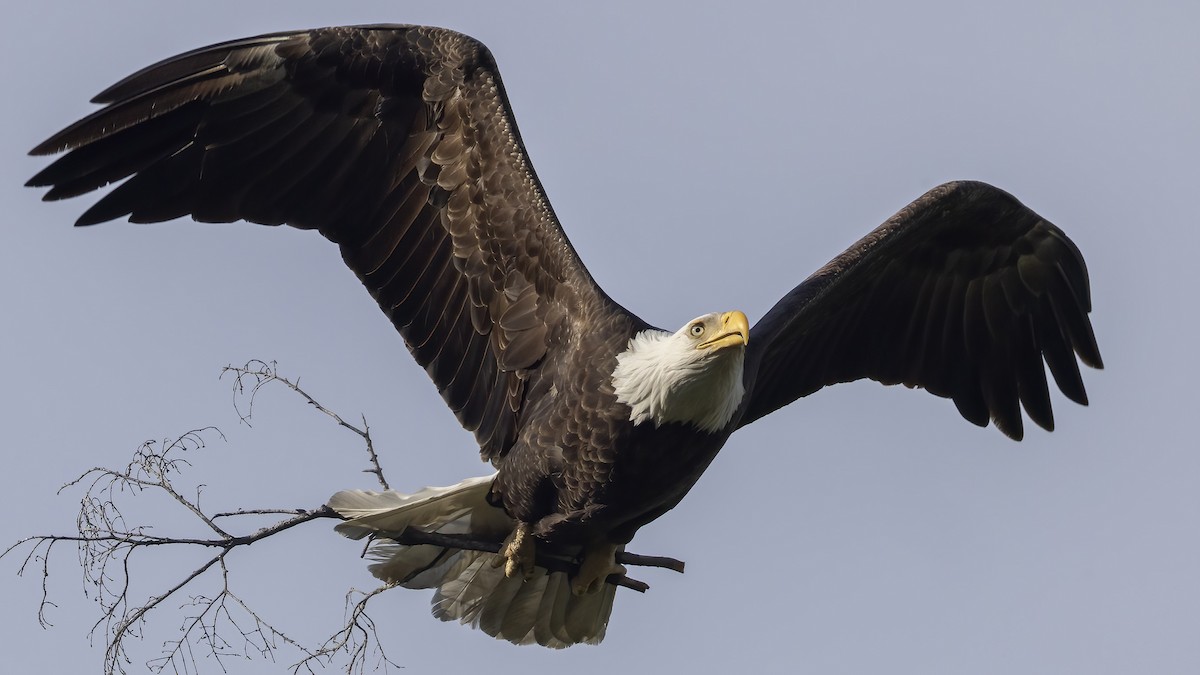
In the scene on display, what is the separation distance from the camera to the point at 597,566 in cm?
677

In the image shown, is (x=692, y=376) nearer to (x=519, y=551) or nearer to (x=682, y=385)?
(x=682, y=385)

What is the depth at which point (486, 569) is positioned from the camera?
688 centimetres

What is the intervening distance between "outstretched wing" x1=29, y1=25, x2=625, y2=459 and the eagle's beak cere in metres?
0.53

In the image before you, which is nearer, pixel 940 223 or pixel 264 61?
pixel 264 61

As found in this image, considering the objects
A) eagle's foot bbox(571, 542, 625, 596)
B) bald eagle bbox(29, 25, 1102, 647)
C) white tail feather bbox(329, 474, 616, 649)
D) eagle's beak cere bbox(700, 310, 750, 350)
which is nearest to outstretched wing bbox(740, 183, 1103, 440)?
bald eagle bbox(29, 25, 1102, 647)


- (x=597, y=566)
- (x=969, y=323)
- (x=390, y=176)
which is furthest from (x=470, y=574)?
(x=969, y=323)

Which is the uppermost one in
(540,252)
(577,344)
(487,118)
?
(487,118)

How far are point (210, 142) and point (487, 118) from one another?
1.08 meters

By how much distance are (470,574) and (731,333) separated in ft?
5.59

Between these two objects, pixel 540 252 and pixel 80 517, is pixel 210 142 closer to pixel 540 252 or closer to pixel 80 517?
pixel 540 252

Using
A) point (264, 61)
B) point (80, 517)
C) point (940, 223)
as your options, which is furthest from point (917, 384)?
point (80, 517)

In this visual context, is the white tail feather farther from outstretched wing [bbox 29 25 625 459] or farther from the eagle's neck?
the eagle's neck

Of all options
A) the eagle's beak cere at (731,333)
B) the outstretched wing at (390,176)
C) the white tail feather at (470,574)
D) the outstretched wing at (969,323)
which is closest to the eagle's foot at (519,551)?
the white tail feather at (470,574)

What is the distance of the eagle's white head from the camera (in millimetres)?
5891
